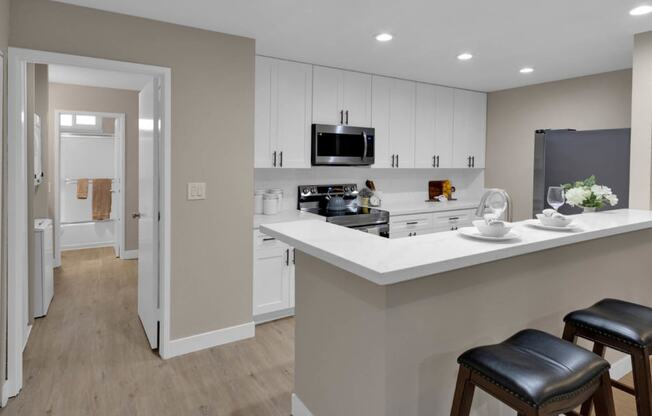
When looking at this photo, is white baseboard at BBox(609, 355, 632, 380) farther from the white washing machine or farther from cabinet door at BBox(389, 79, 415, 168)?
the white washing machine

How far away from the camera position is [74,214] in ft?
21.4

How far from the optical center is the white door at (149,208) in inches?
116

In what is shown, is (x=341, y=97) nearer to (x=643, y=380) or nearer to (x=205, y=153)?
(x=205, y=153)

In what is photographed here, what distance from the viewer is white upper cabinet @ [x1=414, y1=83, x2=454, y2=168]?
15.7ft

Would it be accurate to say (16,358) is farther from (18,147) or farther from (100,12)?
(100,12)

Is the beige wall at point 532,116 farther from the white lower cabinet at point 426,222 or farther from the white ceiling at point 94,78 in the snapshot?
the white ceiling at point 94,78

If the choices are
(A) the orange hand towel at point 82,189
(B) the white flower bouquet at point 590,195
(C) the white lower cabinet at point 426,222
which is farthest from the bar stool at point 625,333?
(A) the orange hand towel at point 82,189

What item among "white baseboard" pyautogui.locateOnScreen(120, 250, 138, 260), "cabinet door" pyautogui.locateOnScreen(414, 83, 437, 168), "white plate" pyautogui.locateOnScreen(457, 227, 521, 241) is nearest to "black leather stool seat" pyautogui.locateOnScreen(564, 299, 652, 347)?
"white plate" pyautogui.locateOnScreen(457, 227, 521, 241)

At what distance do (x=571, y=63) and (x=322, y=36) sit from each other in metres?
2.37

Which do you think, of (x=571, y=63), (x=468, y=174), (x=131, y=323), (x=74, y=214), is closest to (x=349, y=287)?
(x=131, y=323)

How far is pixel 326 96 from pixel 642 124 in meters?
2.52

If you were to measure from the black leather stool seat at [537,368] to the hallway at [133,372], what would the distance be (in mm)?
1324

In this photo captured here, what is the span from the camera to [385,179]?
5047mm

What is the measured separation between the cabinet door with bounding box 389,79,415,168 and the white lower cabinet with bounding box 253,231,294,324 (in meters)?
1.81
